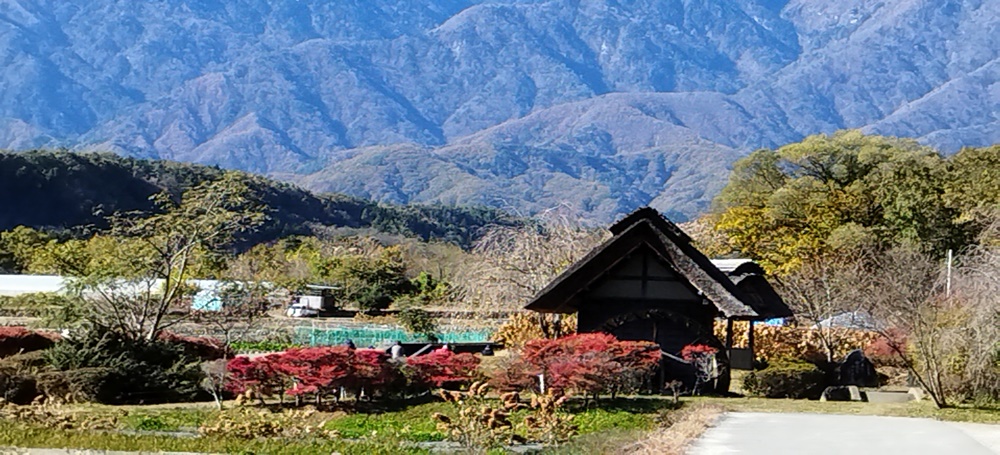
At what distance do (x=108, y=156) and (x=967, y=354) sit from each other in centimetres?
12416

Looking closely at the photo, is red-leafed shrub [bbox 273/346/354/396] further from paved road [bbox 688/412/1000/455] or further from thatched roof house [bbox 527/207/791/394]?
paved road [bbox 688/412/1000/455]

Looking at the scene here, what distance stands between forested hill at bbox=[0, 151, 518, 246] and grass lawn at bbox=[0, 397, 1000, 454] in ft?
263

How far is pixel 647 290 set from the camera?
26.1 meters

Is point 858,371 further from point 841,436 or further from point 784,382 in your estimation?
point 841,436

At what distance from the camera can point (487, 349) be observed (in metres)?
35.5

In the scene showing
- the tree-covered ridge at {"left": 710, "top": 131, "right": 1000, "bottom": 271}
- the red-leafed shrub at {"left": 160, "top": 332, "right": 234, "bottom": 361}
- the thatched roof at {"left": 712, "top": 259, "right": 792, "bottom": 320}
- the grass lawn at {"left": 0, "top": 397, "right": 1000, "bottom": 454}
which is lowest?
the grass lawn at {"left": 0, "top": 397, "right": 1000, "bottom": 454}

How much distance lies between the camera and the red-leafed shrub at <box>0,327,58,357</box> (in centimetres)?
2780

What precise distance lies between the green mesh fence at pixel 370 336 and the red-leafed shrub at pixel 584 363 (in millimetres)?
19707

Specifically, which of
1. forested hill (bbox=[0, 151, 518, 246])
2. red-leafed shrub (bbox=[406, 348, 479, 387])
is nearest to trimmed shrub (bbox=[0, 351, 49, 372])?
red-leafed shrub (bbox=[406, 348, 479, 387])

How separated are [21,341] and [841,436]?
19.3 meters

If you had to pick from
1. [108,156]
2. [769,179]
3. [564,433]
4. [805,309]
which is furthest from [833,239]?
[108,156]

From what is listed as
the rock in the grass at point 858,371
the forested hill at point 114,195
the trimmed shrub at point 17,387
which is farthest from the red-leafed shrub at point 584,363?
the forested hill at point 114,195

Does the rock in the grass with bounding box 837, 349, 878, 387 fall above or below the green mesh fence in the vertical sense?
below

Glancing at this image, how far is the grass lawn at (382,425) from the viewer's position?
1483 cm
